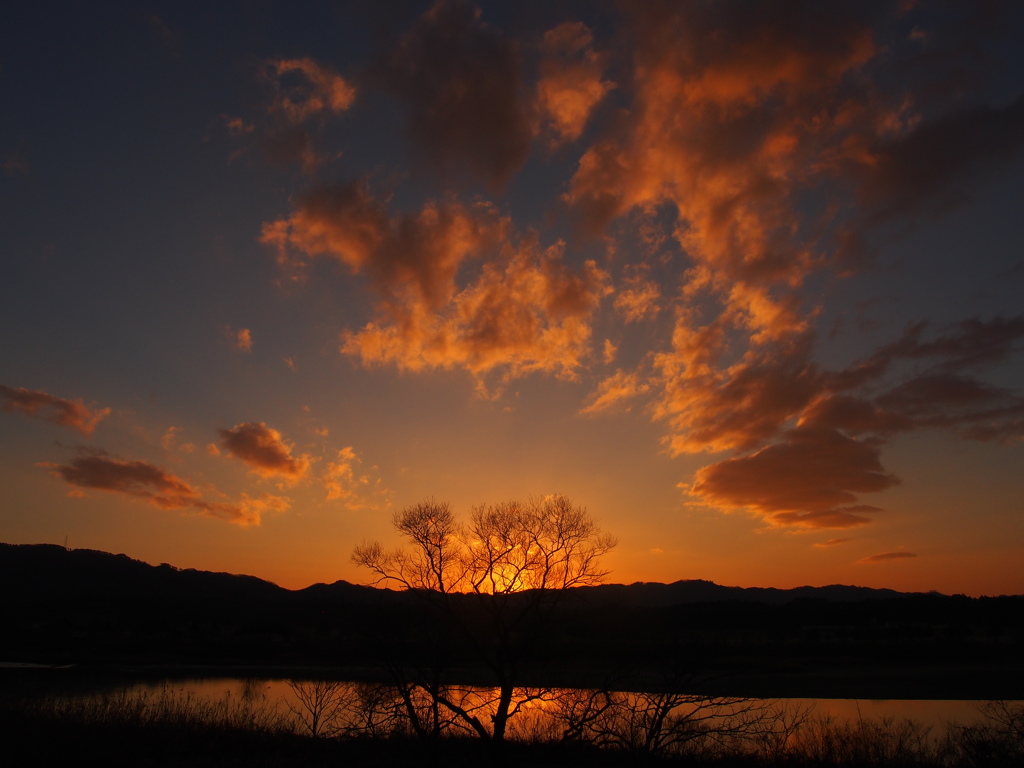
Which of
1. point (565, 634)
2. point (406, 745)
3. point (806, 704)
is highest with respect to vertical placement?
point (565, 634)

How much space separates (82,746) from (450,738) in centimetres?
1117

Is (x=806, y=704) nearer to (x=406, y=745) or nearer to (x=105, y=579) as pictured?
(x=406, y=745)

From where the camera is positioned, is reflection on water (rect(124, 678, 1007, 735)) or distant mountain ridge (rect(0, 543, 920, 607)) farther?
distant mountain ridge (rect(0, 543, 920, 607))

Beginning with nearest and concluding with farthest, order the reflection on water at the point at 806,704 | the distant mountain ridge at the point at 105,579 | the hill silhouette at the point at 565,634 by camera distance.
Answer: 1. the hill silhouette at the point at 565,634
2. the reflection on water at the point at 806,704
3. the distant mountain ridge at the point at 105,579

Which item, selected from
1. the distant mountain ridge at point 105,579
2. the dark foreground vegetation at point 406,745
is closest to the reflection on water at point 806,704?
the dark foreground vegetation at point 406,745

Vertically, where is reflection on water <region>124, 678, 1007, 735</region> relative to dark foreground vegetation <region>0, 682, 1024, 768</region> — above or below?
below

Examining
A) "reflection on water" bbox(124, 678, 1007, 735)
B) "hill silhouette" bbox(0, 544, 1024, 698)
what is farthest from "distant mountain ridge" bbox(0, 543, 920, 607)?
"reflection on water" bbox(124, 678, 1007, 735)

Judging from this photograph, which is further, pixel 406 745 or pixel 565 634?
pixel 565 634

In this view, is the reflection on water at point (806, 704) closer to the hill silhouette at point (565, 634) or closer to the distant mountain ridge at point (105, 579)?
the hill silhouette at point (565, 634)

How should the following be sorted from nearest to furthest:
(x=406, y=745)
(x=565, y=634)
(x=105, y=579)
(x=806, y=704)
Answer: (x=406, y=745)
(x=565, y=634)
(x=806, y=704)
(x=105, y=579)

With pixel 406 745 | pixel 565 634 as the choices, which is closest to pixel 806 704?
pixel 565 634

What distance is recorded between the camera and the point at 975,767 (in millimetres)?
18062

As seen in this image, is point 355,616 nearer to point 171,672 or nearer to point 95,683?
point 95,683

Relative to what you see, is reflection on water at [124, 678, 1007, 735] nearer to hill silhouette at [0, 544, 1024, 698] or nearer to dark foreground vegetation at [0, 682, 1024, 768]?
hill silhouette at [0, 544, 1024, 698]
